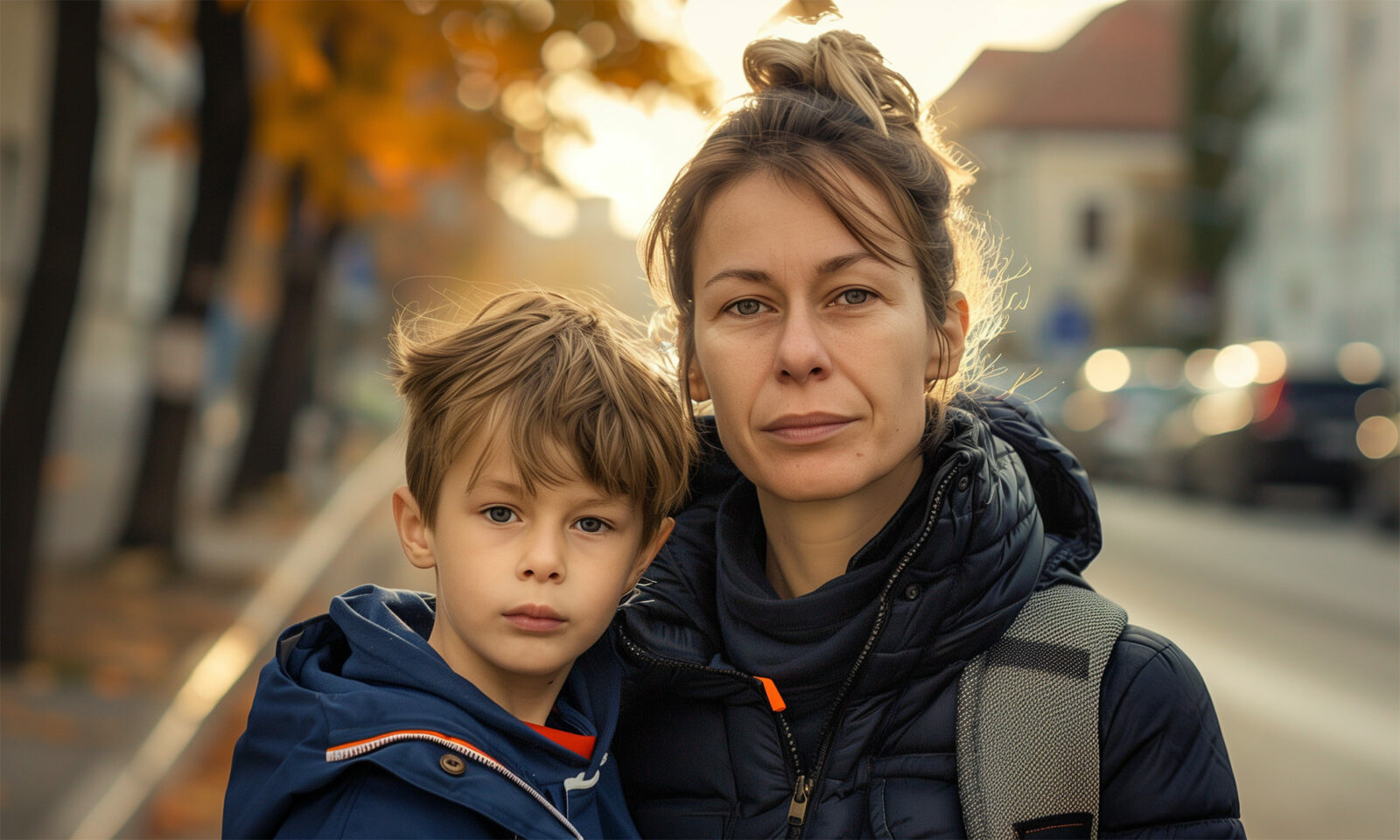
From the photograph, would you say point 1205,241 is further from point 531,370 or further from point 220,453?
point 531,370

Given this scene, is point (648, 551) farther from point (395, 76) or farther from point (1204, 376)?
point (1204, 376)

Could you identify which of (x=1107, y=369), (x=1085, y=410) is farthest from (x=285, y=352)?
(x=1107, y=369)

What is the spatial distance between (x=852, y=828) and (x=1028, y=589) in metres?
0.44

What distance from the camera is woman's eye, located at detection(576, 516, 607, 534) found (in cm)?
222

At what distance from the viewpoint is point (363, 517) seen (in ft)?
58.8

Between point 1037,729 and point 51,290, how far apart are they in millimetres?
7544

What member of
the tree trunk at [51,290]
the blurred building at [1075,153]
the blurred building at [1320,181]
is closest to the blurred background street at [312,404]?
the tree trunk at [51,290]

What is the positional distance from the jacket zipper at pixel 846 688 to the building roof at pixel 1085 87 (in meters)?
58.7

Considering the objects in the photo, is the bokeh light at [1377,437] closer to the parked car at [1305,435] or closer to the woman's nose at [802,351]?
the parked car at [1305,435]

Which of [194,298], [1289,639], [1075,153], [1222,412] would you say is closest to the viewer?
[1289,639]

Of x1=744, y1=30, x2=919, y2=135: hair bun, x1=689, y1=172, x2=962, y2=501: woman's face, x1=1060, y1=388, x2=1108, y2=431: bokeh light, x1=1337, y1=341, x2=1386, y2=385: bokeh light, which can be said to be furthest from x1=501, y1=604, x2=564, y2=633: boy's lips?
x1=1060, y1=388, x2=1108, y2=431: bokeh light

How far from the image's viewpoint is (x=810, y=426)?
7.39ft

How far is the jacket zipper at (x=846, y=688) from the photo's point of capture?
83.0 inches

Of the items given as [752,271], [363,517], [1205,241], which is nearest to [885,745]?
[752,271]
